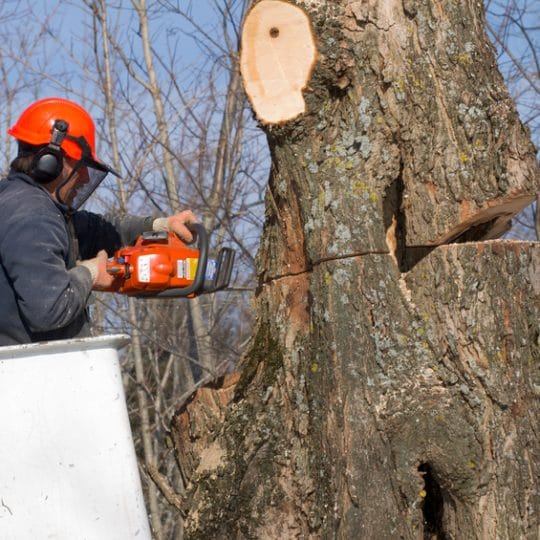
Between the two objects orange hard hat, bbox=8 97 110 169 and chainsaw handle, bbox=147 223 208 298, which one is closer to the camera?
orange hard hat, bbox=8 97 110 169

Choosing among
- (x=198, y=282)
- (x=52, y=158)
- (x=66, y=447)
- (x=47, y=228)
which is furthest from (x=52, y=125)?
(x=66, y=447)

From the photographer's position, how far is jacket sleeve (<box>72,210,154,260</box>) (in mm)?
4055

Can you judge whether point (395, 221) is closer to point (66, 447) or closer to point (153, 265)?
point (153, 265)

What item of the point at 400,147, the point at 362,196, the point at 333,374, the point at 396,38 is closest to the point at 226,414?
the point at 333,374

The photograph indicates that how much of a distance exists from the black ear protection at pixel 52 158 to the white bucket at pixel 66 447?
83 cm

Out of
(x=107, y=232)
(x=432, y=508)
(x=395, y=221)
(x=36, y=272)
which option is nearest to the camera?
(x=36, y=272)

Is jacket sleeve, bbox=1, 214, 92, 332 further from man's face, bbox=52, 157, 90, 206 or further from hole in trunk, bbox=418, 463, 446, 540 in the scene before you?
hole in trunk, bbox=418, 463, 446, 540

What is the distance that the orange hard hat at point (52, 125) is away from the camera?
134 inches

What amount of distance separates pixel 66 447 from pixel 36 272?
66 cm

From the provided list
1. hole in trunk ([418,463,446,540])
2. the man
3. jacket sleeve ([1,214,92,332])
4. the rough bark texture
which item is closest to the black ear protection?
the man

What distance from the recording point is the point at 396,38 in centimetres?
328

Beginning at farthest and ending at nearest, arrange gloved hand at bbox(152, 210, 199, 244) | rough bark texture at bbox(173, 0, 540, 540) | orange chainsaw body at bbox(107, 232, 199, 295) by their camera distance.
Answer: gloved hand at bbox(152, 210, 199, 244) → orange chainsaw body at bbox(107, 232, 199, 295) → rough bark texture at bbox(173, 0, 540, 540)

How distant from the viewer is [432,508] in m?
3.24

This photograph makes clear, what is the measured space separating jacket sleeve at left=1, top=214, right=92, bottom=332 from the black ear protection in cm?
24
